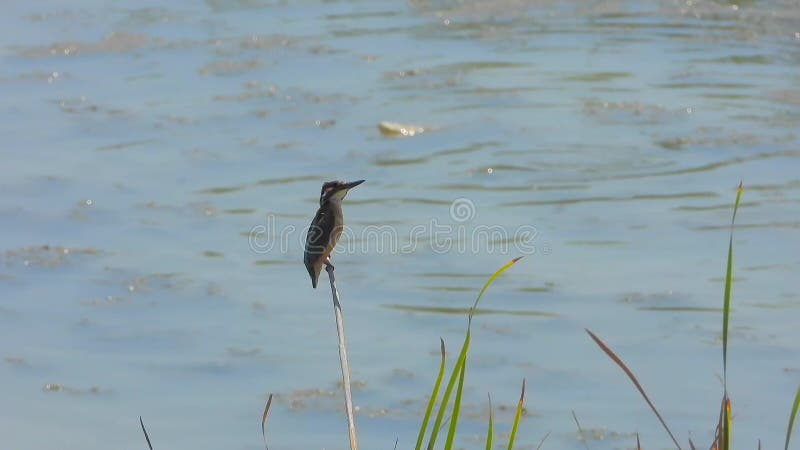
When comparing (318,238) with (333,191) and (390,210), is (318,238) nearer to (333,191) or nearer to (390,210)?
(333,191)

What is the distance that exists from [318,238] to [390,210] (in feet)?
13.9

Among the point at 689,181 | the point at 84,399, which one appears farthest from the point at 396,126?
the point at 84,399

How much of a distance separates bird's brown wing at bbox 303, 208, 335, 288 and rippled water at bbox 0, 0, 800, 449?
187 centimetres

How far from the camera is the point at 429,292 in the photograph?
6496 mm

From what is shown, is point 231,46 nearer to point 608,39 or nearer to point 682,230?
point 608,39

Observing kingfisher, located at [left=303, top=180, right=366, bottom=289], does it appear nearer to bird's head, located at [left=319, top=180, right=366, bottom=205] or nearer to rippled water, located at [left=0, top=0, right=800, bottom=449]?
bird's head, located at [left=319, top=180, right=366, bottom=205]

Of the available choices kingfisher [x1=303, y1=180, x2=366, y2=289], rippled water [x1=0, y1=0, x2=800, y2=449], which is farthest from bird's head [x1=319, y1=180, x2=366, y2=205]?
rippled water [x1=0, y1=0, x2=800, y2=449]

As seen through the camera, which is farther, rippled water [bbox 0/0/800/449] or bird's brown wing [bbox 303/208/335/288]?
rippled water [bbox 0/0/800/449]

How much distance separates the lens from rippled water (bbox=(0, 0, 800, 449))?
5488mm

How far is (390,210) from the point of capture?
7.52 meters

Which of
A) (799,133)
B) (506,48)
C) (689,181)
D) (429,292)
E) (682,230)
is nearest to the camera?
(429,292)

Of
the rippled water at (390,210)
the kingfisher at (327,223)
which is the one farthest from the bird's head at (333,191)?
the rippled water at (390,210)

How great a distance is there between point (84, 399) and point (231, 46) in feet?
17.8

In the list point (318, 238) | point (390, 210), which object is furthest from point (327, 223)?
point (390, 210)
